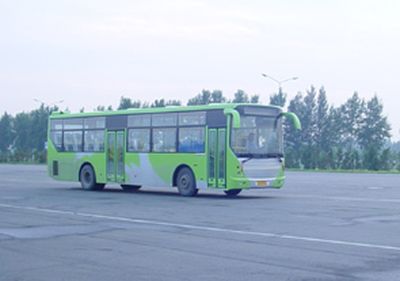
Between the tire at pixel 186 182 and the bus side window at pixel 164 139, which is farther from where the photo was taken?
the bus side window at pixel 164 139

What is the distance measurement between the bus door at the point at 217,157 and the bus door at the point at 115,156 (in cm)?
490

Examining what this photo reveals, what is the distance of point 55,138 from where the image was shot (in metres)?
32.7

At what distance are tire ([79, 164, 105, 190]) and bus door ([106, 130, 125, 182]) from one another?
3.70ft

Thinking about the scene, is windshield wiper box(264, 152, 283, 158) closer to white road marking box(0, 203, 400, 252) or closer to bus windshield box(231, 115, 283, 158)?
bus windshield box(231, 115, 283, 158)

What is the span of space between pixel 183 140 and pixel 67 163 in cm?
724

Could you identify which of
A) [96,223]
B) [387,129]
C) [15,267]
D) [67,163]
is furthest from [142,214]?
[387,129]

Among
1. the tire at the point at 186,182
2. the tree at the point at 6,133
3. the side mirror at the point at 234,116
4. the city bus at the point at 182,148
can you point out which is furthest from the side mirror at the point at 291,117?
the tree at the point at 6,133

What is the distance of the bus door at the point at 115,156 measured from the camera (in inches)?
1142

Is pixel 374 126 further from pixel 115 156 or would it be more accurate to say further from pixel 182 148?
pixel 182 148

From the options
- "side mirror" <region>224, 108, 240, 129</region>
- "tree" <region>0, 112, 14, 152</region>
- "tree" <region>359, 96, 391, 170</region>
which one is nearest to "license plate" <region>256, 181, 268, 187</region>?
"side mirror" <region>224, 108, 240, 129</region>

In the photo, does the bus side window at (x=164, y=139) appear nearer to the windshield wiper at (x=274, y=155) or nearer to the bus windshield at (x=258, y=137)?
the bus windshield at (x=258, y=137)

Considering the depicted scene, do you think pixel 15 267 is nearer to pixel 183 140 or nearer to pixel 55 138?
pixel 183 140

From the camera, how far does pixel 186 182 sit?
26062mm

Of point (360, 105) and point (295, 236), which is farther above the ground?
point (360, 105)
